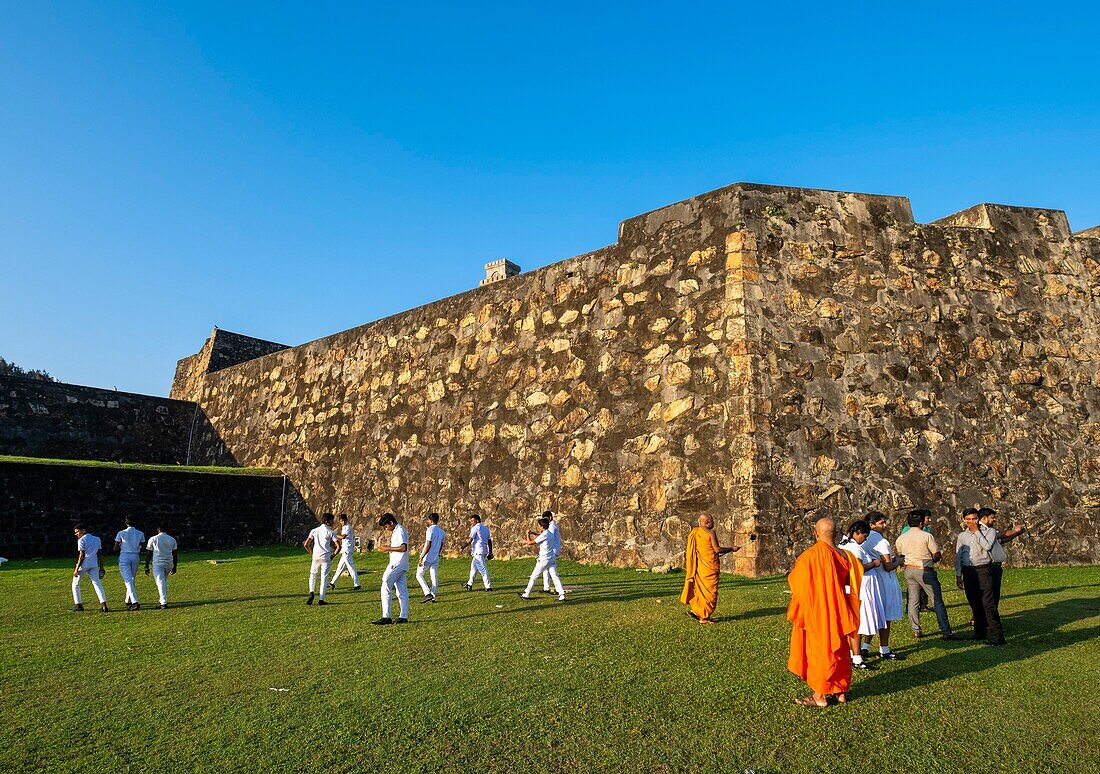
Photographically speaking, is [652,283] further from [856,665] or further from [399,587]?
[856,665]

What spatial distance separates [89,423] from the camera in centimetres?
2269

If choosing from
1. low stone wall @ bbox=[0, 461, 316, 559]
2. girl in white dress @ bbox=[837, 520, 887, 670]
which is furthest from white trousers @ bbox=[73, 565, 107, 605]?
girl in white dress @ bbox=[837, 520, 887, 670]

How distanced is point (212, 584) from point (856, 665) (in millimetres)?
10639

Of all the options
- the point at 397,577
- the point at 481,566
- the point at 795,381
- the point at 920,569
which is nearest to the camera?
the point at 920,569

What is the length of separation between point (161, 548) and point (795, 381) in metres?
10.4

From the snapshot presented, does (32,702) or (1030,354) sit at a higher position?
(1030,354)

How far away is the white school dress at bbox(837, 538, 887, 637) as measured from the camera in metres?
6.80

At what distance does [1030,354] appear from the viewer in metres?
13.1

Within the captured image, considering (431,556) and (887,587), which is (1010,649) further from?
(431,556)

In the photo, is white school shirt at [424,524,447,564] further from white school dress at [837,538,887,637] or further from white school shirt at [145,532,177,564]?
white school dress at [837,538,887,637]

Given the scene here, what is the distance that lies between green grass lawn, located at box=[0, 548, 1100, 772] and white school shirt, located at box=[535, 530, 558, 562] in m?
0.79

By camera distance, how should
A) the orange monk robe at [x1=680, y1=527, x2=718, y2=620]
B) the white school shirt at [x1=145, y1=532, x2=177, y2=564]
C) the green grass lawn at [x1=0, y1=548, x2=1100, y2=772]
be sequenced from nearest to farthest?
the green grass lawn at [x1=0, y1=548, x2=1100, y2=772]
the orange monk robe at [x1=680, y1=527, x2=718, y2=620]
the white school shirt at [x1=145, y1=532, x2=177, y2=564]

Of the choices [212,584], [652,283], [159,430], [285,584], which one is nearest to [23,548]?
[212,584]

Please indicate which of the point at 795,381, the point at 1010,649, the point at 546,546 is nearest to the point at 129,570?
the point at 546,546
